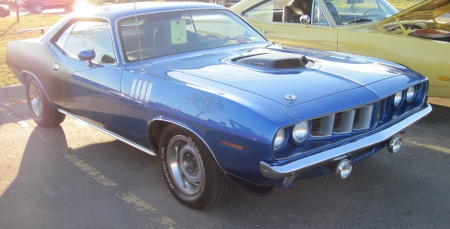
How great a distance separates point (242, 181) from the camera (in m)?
3.02

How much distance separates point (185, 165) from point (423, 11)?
374cm

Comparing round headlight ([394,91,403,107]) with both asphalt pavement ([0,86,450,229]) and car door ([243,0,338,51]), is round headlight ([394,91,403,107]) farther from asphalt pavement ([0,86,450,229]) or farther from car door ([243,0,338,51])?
car door ([243,0,338,51])

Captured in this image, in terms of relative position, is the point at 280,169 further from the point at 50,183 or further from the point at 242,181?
the point at 50,183

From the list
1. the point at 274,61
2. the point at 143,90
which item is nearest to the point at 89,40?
the point at 143,90

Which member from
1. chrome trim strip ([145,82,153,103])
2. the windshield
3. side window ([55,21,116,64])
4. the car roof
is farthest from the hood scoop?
side window ([55,21,116,64])

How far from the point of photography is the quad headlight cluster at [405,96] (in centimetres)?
362

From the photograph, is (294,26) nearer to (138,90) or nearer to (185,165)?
(138,90)

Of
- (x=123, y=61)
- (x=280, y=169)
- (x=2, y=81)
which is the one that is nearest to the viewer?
(x=280, y=169)

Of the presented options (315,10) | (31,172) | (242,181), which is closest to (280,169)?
(242,181)

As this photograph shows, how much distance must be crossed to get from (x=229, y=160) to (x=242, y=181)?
0.57 ft

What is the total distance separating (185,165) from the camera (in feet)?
11.4

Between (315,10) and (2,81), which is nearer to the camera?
(315,10)

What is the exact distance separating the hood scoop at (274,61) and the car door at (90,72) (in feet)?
3.46

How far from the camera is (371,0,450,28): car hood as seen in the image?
534 cm
